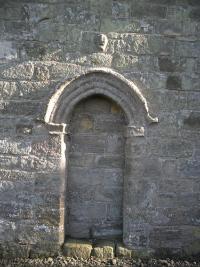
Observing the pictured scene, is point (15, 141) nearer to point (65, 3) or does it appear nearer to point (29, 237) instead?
point (29, 237)

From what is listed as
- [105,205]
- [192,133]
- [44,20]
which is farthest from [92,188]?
[44,20]

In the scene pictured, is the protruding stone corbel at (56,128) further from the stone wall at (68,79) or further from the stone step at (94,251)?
the stone step at (94,251)

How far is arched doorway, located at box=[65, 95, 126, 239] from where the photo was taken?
5.23 metres

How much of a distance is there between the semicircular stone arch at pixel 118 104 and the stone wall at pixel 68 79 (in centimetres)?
3

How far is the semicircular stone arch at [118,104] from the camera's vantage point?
502 cm

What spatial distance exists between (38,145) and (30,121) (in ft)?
1.08

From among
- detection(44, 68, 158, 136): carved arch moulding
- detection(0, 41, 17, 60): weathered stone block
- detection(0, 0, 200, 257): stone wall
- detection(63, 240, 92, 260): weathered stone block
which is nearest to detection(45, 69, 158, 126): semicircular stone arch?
detection(44, 68, 158, 136): carved arch moulding

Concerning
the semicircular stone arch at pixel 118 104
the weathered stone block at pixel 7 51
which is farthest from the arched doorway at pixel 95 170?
the weathered stone block at pixel 7 51

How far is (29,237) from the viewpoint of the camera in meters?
5.05

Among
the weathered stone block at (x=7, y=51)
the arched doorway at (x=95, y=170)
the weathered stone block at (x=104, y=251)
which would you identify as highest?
the weathered stone block at (x=7, y=51)

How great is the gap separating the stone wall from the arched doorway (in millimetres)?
216

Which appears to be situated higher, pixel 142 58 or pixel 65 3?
pixel 65 3

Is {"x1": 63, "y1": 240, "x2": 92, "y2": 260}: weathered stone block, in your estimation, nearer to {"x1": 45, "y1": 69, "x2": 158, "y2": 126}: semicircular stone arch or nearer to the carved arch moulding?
the carved arch moulding

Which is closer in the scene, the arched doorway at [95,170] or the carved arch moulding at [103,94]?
the carved arch moulding at [103,94]
